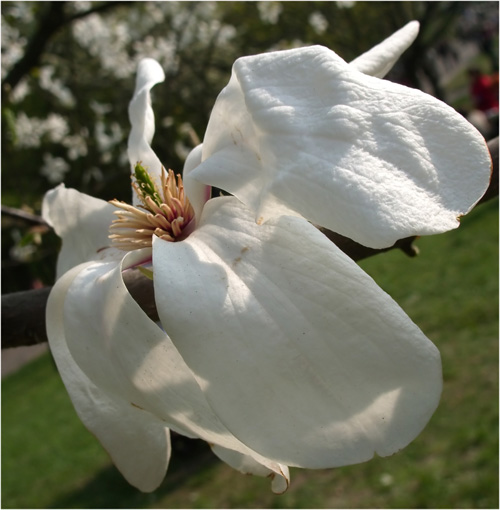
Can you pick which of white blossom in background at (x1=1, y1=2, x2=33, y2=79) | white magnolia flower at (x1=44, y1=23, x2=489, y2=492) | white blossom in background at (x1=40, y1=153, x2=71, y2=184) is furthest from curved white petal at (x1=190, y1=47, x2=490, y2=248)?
white blossom in background at (x1=40, y1=153, x2=71, y2=184)

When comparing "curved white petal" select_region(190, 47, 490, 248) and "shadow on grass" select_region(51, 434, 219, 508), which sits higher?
"curved white petal" select_region(190, 47, 490, 248)

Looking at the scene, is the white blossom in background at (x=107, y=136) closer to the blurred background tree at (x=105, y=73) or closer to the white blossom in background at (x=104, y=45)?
the blurred background tree at (x=105, y=73)

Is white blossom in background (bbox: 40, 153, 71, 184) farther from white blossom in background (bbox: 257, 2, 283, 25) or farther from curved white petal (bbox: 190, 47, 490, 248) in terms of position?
curved white petal (bbox: 190, 47, 490, 248)

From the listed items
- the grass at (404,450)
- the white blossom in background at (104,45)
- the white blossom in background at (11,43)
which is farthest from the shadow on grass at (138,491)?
the white blossom in background at (104,45)

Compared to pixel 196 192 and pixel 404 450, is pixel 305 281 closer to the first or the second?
pixel 196 192

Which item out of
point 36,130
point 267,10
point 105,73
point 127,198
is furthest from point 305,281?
point 267,10

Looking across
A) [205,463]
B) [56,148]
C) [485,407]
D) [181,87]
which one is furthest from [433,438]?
[181,87]

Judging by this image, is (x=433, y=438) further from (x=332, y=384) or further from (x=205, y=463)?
(x=332, y=384)
